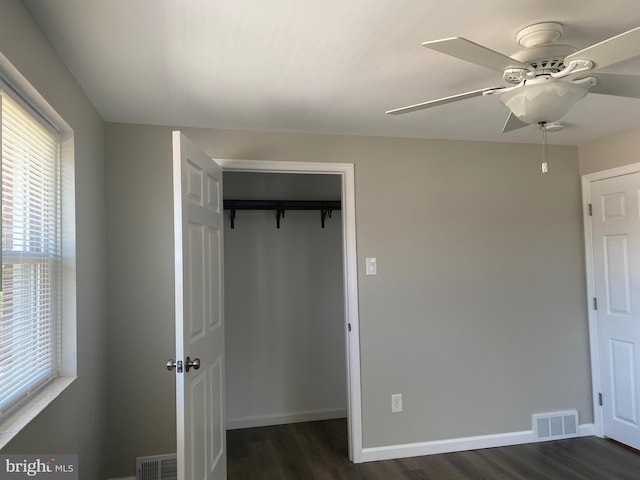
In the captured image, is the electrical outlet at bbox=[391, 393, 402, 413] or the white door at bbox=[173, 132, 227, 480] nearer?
the white door at bbox=[173, 132, 227, 480]

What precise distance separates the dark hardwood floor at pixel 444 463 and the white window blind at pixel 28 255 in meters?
1.64

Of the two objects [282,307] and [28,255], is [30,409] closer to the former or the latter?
[28,255]

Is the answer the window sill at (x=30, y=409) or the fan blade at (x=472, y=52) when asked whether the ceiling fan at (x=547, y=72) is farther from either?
the window sill at (x=30, y=409)

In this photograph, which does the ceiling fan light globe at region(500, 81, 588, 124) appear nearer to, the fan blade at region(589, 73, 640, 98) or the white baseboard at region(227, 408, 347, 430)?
the fan blade at region(589, 73, 640, 98)

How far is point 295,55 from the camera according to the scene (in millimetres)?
1773

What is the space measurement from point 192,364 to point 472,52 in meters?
1.74

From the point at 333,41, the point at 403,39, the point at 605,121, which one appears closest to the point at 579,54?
the point at 403,39

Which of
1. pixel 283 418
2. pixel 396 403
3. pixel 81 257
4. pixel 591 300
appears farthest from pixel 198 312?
pixel 591 300

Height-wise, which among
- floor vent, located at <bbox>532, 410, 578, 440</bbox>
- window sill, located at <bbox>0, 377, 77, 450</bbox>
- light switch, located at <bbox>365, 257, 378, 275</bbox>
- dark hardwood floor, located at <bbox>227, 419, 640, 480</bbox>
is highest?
light switch, located at <bbox>365, 257, 378, 275</bbox>

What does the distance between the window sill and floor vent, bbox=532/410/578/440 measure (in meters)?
3.14

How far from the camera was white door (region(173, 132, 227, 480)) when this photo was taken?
193 cm

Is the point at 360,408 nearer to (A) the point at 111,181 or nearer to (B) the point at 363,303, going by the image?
(B) the point at 363,303

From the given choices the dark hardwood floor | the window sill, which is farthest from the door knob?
the dark hardwood floor

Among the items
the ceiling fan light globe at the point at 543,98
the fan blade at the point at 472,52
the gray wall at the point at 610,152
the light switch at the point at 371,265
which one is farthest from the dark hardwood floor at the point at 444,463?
the fan blade at the point at 472,52
